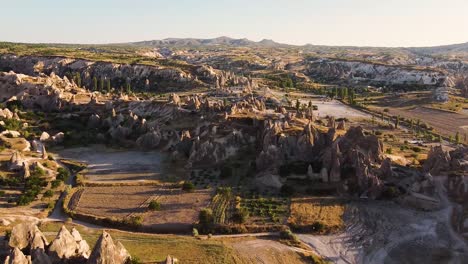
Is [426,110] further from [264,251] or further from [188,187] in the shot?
[264,251]

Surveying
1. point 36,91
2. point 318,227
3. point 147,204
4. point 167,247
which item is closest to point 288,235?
point 318,227

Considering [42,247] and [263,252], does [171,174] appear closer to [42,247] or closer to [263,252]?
[263,252]

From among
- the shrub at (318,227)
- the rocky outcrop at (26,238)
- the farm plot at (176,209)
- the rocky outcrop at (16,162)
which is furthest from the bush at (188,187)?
the rocky outcrop at (16,162)

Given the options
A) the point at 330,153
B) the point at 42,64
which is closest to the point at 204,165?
the point at 330,153

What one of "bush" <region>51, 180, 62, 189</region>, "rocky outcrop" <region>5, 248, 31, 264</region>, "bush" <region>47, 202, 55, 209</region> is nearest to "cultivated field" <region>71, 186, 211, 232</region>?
"bush" <region>47, 202, 55, 209</region>

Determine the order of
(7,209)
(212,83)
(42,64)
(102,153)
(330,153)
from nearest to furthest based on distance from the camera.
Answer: (7,209) → (330,153) → (102,153) → (212,83) → (42,64)

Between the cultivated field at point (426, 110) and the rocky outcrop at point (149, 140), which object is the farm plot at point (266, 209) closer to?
the rocky outcrop at point (149, 140)
